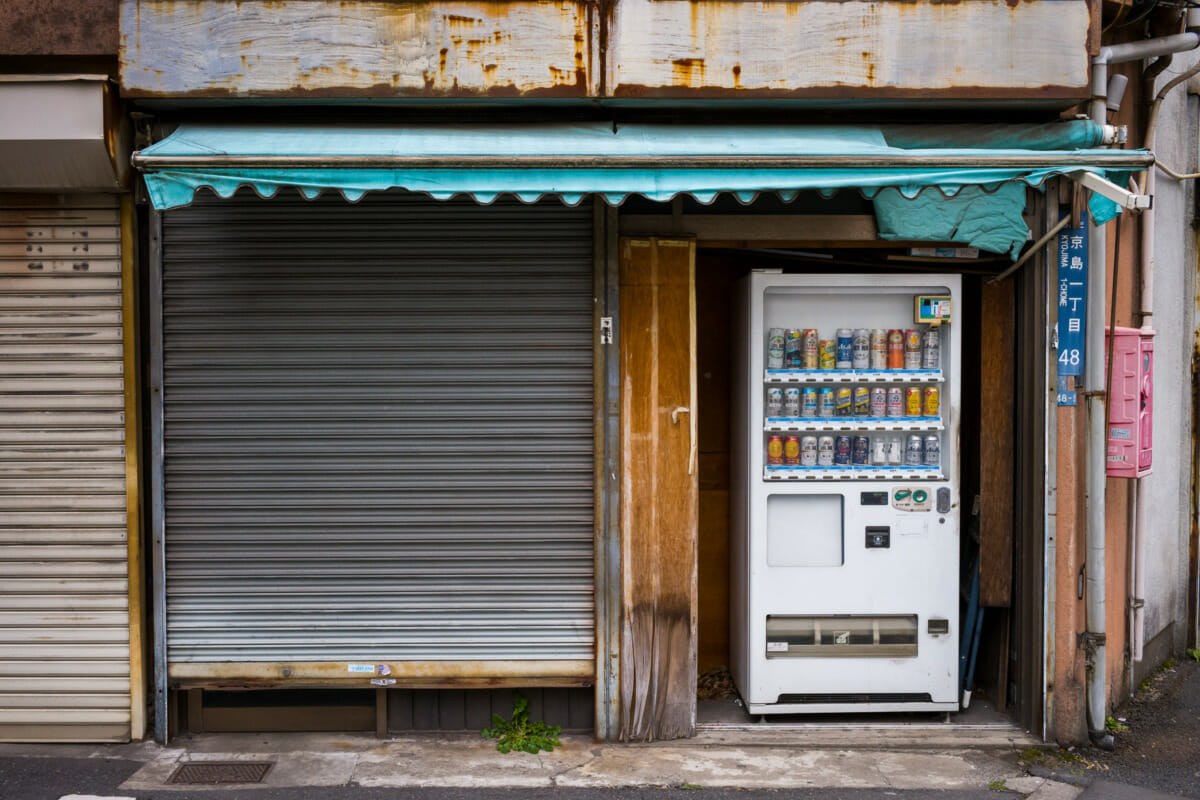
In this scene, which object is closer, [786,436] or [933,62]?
[933,62]

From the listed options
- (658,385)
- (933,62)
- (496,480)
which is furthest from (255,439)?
(933,62)

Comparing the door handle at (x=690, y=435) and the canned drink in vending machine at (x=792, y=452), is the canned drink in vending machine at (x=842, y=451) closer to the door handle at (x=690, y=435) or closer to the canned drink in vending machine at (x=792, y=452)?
the canned drink in vending machine at (x=792, y=452)

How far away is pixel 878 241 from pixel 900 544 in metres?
1.96

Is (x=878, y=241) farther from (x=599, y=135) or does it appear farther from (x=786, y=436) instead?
(x=599, y=135)

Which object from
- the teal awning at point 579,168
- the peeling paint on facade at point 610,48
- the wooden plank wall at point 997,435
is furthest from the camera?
the wooden plank wall at point 997,435

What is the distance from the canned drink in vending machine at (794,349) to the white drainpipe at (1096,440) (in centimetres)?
171

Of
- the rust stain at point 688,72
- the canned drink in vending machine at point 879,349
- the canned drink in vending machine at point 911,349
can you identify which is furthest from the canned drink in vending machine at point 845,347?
the rust stain at point 688,72

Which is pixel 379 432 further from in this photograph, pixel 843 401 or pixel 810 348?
pixel 843 401

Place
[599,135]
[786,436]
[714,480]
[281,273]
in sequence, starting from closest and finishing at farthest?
[599,135] < [281,273] < [786,436] < [714,480]

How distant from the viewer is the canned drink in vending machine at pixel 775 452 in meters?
6.25

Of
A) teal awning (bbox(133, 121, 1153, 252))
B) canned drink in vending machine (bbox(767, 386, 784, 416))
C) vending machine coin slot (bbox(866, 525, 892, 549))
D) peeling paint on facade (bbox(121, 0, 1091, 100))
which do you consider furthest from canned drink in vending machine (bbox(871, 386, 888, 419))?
peeling paint on facade (bbox(121, 0, 1091, 100))

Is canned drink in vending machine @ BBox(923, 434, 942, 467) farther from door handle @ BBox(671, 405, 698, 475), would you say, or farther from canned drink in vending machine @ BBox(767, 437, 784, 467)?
door handle @ BBox(671, 405, 698, 475)

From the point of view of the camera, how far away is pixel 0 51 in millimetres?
5652

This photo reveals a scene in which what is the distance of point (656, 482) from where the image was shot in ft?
19.6
